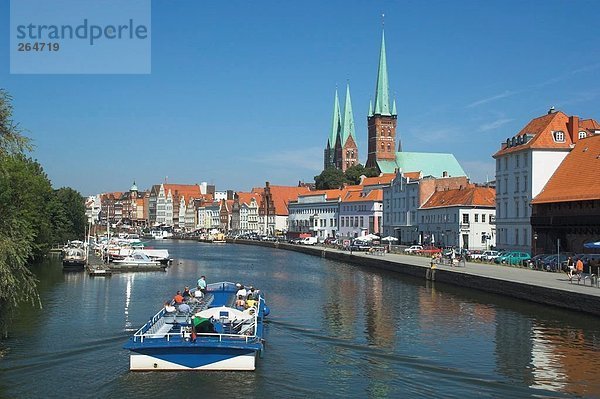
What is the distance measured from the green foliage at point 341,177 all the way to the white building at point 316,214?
7.92 meters

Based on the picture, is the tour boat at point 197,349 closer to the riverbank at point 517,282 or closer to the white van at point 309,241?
the riverbank at point 517,282

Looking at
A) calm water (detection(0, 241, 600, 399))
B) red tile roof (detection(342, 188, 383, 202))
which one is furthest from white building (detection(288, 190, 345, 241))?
calm water (detection(0, 241, 600, 399))

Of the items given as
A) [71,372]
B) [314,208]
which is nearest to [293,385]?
[71,372]

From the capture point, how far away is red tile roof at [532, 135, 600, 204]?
5573 centimetres

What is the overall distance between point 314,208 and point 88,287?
99.8m

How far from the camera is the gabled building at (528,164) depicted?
216 ft

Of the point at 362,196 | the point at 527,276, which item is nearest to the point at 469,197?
the point at 527,276

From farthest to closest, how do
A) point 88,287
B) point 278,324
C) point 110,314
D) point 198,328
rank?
point 88,287
point 110,314
point 278,324
point 198,328

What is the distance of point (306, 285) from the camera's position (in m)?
56.2

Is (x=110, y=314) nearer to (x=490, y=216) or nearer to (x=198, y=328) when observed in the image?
(x=198, y=328)

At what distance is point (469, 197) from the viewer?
291 ft

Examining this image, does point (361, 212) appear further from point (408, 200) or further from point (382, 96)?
point (382, 96)

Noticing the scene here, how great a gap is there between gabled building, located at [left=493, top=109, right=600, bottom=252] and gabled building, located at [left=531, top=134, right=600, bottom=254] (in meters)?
1.37

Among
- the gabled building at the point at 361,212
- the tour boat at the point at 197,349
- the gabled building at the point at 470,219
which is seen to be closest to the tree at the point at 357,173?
the gabled building at the point at 361,212
